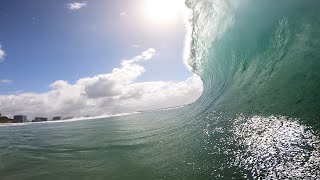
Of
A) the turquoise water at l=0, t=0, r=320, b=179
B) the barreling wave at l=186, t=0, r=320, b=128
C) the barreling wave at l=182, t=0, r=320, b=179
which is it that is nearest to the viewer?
the barreling wave at l=182, t=0, r=320, b=179

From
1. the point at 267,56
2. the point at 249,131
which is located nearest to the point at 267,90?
the point at 249,131

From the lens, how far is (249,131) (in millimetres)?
5996

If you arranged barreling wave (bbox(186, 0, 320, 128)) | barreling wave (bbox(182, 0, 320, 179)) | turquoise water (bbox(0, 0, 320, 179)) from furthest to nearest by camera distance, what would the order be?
barreling wave (bbox(186, 0, 320, 128)) → turquoise water (bbox(0, 0, 320, 179)) → barreling wave (bbox(182, 0, 320, 179))

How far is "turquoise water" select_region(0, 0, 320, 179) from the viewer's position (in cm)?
474

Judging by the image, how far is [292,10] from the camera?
8.31m

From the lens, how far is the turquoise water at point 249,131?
4.74 meters

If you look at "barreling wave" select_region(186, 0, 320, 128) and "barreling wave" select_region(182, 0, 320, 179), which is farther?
"barreling wave" select_region(186, 0, 320, 128)

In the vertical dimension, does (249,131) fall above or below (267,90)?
below

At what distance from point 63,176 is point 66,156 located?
2330 millimetres

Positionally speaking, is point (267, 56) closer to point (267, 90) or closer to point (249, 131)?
point (267, 90)

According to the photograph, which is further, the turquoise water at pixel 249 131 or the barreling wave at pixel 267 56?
the barreling wave at pixel 267 56

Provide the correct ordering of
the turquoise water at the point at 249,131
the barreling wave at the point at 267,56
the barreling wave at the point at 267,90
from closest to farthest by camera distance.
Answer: the barreling wave at the point at 267,90 < the turquoise water at the point at 249,131 < the barreling wave at the point at 267,56

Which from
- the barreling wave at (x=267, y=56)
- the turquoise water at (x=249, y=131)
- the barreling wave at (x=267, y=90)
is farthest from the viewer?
the barreling wave at (x=267, y=56)

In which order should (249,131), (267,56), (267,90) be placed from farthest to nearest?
1. (267,56)
2. (267,90)
3. (249,131)
